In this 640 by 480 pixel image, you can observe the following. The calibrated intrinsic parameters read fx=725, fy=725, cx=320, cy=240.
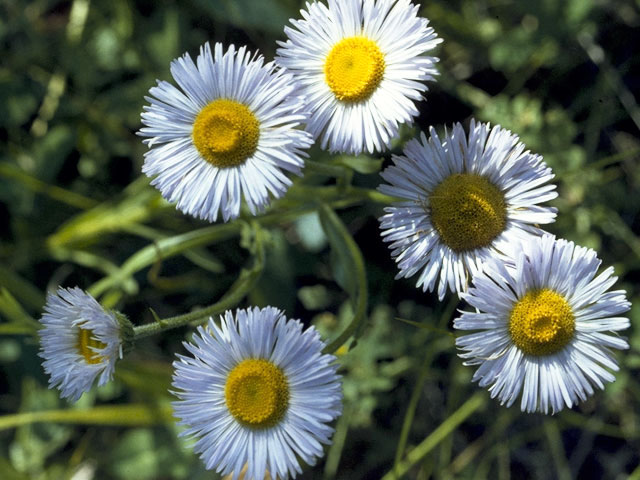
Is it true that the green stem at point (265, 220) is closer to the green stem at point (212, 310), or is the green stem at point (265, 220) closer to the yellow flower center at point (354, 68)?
the green stem at point (212, 310)

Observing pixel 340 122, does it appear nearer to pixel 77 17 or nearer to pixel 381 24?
pixel 381 24

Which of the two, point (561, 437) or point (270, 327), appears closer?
point (270, 327)

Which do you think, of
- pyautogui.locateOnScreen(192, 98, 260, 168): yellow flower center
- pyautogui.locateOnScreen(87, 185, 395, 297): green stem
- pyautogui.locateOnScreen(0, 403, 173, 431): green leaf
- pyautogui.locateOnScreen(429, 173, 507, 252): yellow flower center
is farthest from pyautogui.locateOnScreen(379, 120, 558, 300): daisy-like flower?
pyautogui.locateOnScreen(0, 403, 173, 431): green leaf

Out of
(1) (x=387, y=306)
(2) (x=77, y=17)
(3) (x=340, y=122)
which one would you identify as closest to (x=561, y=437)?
(1) (x=387, y=306)

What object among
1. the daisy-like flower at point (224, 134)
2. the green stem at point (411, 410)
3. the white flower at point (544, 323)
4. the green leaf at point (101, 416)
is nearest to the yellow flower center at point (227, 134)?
the daisy-like flower at point (224, 134)

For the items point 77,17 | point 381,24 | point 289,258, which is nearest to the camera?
point 381,24

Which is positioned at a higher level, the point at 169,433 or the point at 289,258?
the point at 289,258
